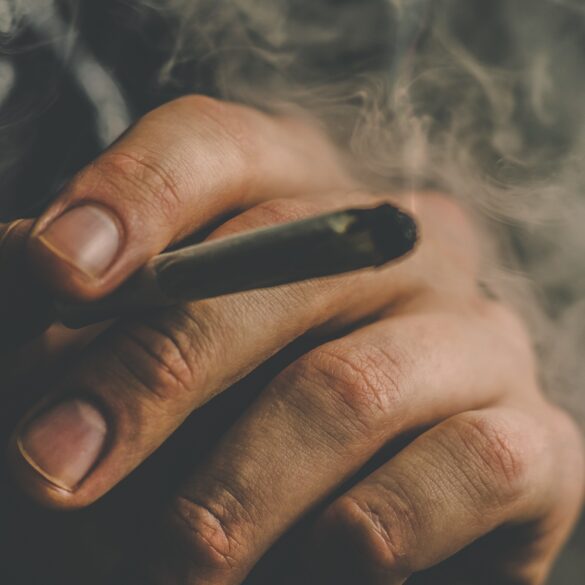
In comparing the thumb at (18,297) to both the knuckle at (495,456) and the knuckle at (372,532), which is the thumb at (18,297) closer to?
the knuckle at (372,532)

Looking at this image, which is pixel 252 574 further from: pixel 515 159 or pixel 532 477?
pixel 515 159

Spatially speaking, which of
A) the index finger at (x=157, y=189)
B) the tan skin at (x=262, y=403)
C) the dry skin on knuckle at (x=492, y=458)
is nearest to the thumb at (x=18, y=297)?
the tan skin at (x=262, y=403)

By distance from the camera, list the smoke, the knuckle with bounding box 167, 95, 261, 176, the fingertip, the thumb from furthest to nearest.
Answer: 1. the smoke
2. the knuckle with bounding box 167, 95, 261, 176
3. the thumb
4. the fingertip

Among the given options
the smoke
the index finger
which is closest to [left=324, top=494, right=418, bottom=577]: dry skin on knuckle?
the index finger

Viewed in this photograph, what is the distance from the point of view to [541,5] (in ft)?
4.91

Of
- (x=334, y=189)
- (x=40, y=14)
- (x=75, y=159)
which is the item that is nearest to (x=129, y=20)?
(x=40, y=14)

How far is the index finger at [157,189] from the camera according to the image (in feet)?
2.33

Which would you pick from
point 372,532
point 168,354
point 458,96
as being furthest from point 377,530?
point 458,96

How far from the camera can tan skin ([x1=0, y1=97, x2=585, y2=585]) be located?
2.52 feet

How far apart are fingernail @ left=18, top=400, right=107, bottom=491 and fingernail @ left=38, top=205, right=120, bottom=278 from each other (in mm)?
173

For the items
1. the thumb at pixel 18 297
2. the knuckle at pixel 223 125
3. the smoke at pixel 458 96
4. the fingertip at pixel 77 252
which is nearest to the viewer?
the fingertip at pixel 77 252

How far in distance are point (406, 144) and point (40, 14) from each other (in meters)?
0.74

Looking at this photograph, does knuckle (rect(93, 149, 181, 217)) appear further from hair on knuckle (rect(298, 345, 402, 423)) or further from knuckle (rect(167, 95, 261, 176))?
hair on knuckle (rect(298, 345, 402, 423))

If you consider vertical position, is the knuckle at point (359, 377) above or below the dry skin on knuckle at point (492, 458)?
above
